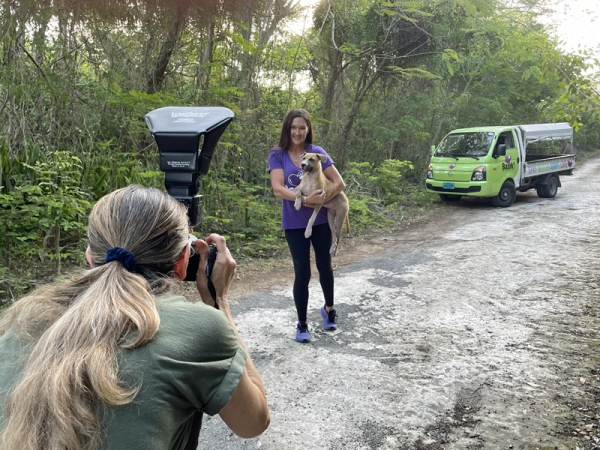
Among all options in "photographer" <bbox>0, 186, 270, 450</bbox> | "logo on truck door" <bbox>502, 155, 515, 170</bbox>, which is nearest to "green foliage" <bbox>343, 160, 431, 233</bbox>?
"logo on truck door" <bbox>502, 155, 515, 170</bbox>

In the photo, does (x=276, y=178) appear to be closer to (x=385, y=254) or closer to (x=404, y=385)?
(x=404, y=385)

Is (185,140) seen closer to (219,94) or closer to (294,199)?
(294,199)

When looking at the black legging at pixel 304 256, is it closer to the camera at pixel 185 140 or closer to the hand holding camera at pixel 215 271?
the camera at pixel 185 140

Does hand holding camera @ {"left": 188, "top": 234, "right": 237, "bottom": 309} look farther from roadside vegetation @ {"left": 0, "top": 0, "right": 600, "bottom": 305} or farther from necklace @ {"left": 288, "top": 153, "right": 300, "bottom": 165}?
roadside vegetation @ {"left": 0, "top": 0, "right": 600, "bottom": 305}

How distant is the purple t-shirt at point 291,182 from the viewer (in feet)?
12.9

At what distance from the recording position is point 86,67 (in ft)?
24.3

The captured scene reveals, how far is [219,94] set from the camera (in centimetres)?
761

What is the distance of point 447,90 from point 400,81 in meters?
4.54

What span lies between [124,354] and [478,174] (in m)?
12.0

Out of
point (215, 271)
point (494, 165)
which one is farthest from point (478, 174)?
point (215, 271)

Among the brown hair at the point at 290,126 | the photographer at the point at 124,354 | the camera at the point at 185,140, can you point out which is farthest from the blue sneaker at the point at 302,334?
the photographer at the point at 124,354

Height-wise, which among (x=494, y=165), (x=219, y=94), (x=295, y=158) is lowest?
(x=494, y=165)

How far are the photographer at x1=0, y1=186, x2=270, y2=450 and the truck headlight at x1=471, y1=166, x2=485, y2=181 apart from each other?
11.6 metres

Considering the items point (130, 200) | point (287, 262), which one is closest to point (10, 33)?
point (287, 262)
